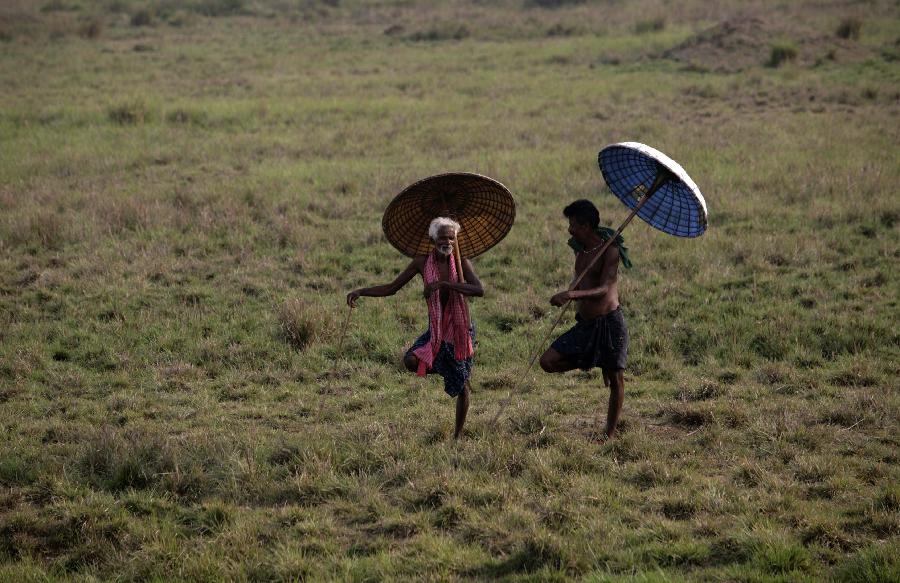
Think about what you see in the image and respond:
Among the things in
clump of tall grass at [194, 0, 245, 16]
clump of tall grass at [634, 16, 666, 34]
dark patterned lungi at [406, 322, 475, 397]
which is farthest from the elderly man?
clump of tall grass at [194, 0, 245, 16]

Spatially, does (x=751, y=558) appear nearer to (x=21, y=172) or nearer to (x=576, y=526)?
(x=576, y=526)

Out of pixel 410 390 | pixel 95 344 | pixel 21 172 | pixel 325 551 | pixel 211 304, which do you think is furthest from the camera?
pixel 21 172

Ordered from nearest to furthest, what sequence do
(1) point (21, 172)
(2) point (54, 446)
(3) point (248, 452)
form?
(3) point (248, 452)
(2) point (54, 446)
(1) point (21, 172)

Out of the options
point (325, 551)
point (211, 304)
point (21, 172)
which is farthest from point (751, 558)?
point (21, 172)

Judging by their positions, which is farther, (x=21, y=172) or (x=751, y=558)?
(x=21, y=172)

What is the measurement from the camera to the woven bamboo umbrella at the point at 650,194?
6652mm

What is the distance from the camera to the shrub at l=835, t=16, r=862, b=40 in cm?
2505

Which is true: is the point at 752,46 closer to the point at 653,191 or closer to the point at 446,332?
the point at 653,191

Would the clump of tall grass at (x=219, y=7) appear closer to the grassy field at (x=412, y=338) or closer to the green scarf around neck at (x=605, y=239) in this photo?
the grassy field at (x=412, y=338)

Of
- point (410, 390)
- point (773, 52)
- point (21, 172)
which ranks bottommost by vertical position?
point (410, 390)

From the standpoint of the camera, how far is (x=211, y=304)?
10102 mm

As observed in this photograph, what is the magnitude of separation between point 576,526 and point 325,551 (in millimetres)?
1406

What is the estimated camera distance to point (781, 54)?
22.8 metres

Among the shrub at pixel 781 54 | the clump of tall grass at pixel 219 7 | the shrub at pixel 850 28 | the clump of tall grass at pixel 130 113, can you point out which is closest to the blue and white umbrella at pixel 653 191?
the clump of tall grass at pixel 130 113
